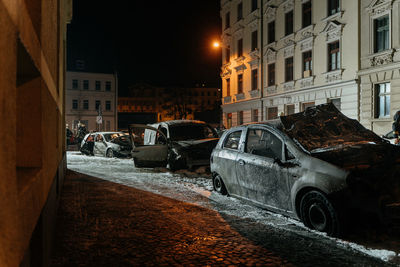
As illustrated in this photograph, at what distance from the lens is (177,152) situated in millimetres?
11914

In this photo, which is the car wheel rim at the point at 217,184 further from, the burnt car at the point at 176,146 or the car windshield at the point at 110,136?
the car windshield at the point at 110,136

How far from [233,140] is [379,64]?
1442 centimetres

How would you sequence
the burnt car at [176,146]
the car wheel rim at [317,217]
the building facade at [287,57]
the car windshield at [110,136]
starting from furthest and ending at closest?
the building facade at [287,57] → the car windshield at [110,136] → the burnt car at [176,146] → the car wheel rim at [317,217]

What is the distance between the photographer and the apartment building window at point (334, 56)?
72.0ft

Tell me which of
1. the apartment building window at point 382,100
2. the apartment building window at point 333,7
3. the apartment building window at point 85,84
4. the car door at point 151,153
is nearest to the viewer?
the car door at point 151,153

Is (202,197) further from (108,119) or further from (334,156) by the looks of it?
(108,119)

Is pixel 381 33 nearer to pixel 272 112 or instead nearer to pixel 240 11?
pixel 272 112

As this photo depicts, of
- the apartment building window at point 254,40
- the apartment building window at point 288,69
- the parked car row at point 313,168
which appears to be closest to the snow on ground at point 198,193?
the parked car row at point 313,168

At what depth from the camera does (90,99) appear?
6203 centimetres

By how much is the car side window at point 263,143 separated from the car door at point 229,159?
0.26 m

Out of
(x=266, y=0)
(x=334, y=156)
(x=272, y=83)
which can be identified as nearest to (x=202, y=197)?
(x=334, y=156)

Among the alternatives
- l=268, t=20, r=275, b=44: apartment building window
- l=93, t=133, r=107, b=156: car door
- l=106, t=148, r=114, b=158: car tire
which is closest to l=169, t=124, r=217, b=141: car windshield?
l=106, t=148, r=114, b=158: car tire

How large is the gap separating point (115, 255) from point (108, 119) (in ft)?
201

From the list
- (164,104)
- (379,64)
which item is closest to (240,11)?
(379,64)
